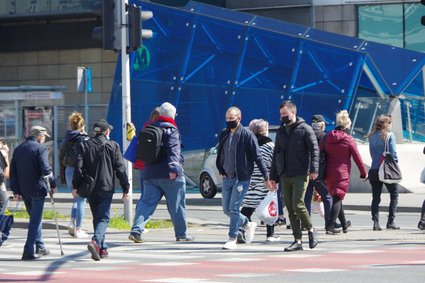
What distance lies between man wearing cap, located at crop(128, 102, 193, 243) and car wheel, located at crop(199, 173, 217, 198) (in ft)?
38.6

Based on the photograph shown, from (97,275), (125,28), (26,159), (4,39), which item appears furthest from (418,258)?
(4,39)

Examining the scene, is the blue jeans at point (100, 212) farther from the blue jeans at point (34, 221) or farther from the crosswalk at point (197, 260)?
the blue jeans at point (34, 221)

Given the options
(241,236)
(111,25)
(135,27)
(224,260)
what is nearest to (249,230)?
(241,236)

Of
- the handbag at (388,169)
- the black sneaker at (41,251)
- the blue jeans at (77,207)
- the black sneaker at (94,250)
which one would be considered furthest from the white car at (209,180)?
the black sneaker at (94,250)

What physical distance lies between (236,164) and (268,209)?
3.14 ft

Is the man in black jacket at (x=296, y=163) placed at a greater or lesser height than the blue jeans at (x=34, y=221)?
greater

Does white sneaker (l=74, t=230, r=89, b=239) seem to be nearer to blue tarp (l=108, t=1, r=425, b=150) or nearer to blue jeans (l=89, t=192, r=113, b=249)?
blue jeans (l=89, t=192, r=113, b=249)

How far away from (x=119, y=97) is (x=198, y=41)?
265 centimetres

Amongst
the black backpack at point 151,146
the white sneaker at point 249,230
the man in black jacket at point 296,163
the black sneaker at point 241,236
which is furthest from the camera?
the black sneaker at point 241,236

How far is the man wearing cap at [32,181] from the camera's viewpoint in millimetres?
15711

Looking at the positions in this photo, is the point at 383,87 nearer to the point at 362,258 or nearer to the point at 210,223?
the point at 210,223

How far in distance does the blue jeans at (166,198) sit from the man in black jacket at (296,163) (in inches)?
75.1

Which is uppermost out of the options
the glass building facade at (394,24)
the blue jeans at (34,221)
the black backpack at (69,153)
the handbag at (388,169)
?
the glass building facade at (394,24)

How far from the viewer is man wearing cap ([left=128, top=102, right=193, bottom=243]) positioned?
17.3m
